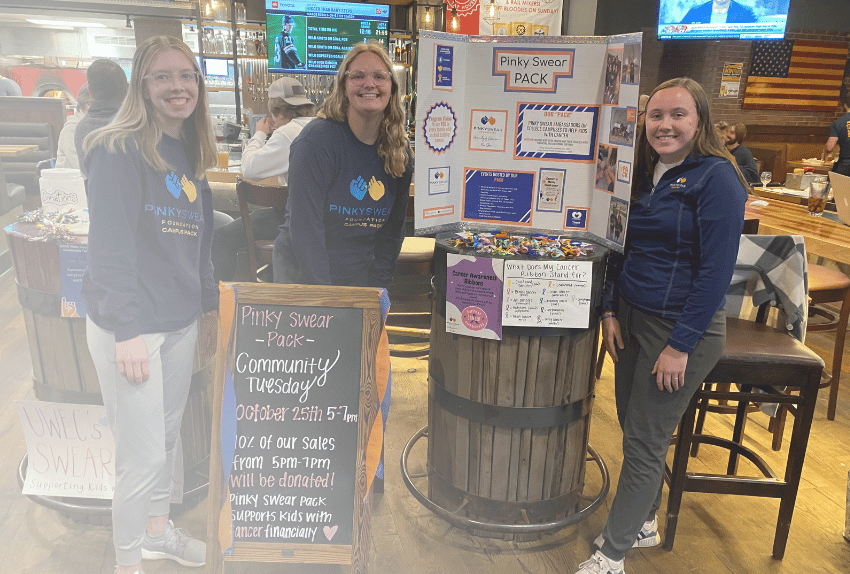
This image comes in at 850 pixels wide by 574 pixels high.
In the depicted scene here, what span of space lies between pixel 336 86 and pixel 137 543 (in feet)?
5.44

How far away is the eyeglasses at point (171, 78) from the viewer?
1.63 m

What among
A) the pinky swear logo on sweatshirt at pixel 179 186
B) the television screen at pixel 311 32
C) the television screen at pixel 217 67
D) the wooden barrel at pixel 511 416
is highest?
the television screen at pixel 311 32

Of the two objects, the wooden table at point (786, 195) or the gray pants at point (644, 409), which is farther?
the wooden table at point (786, 195)

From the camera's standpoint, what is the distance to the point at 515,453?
2.25m

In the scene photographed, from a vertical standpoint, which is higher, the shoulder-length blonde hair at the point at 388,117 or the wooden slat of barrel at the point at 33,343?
the shoulder-length blonde hair at the point at 388,117

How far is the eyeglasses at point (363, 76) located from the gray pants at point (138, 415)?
3.20 ft

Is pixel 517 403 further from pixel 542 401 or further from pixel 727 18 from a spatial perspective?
pixel 727 18

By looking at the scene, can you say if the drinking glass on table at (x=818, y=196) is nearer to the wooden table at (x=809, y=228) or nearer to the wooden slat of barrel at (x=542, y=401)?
the wooden table at (x=809, y=228)

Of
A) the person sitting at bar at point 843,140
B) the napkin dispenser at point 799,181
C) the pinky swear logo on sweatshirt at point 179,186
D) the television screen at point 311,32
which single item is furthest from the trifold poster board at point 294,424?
the person sitting at bar at point 843,140

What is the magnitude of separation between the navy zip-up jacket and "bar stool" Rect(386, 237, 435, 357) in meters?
1.42

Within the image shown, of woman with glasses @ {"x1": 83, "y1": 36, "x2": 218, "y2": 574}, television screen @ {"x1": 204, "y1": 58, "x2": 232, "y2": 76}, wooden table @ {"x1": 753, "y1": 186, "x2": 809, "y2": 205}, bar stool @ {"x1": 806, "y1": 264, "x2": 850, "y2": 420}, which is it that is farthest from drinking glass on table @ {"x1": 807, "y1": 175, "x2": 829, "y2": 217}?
television screen @ {"x1": 204, "y1": 58, "x2": 232, "y2": 76}

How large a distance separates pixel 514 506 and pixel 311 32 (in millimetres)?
5318

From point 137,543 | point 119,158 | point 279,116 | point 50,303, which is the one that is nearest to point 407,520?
point 137,543

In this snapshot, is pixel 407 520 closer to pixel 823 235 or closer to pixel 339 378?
pixel 339 378
